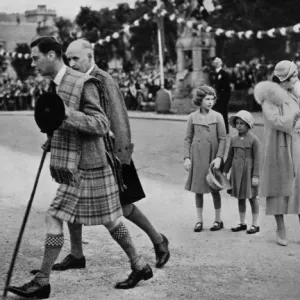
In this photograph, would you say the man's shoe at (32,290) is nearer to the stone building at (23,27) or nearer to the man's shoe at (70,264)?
the man's shoe at (70,264)

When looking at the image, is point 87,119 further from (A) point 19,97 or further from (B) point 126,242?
(A) point 19,97

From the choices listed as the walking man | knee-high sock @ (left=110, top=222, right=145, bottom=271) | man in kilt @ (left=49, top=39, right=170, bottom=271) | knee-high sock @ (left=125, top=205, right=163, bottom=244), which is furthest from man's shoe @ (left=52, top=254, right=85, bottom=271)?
the walking man

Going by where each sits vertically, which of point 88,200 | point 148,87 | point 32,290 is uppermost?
point 88,200

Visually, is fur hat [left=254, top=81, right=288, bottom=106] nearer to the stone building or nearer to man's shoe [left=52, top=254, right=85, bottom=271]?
man's shoe [left=52, top=254, right=85, bottom=271]

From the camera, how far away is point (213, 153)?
701cm

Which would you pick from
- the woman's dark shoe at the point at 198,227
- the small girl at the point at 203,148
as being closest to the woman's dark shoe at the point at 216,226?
the small girl at the point at 203,148

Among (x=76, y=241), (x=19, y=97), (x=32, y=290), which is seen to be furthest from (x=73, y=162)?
(x=19, y=97)

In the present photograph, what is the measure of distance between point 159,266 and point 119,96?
1.32 metres

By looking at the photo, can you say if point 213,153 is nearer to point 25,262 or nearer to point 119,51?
point 25,262

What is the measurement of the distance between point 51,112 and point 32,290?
3.76 ft

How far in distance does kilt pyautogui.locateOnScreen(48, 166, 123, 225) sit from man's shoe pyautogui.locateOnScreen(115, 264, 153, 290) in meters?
0.44

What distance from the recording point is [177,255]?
233 inches

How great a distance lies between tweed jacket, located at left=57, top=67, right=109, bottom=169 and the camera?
452cm

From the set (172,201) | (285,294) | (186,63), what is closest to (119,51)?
(186,63)
